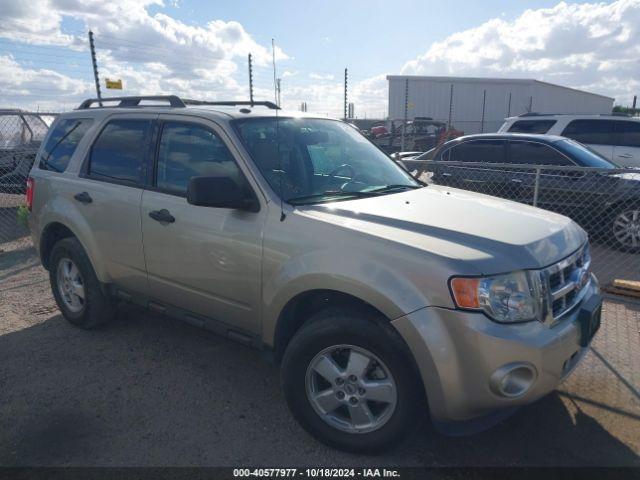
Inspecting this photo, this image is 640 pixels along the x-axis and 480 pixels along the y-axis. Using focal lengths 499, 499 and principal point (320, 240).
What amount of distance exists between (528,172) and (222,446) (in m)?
6.13

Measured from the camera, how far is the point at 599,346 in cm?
419

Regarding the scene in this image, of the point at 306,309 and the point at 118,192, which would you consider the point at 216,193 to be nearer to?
the point at 306,309

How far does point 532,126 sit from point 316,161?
8.15m

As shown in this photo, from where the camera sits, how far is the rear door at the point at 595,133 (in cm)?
961

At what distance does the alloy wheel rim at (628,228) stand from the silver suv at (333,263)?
447 cm

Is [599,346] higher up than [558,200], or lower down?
lower down

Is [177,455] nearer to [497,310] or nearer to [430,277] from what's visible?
[430,277]

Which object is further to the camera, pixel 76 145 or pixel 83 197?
pixel 76 145

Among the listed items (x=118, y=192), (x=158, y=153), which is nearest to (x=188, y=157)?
(x=158, y=153)

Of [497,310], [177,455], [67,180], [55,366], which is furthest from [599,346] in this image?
[67,180]

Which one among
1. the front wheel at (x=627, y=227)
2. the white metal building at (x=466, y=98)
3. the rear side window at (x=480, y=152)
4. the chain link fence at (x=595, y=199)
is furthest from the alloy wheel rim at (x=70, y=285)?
the white metal building at (x=466, y=98)

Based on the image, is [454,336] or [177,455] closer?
[454,336]

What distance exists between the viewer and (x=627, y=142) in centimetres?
950

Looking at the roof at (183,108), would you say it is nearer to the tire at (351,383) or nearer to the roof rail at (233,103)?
the roof rail at (233,103)
